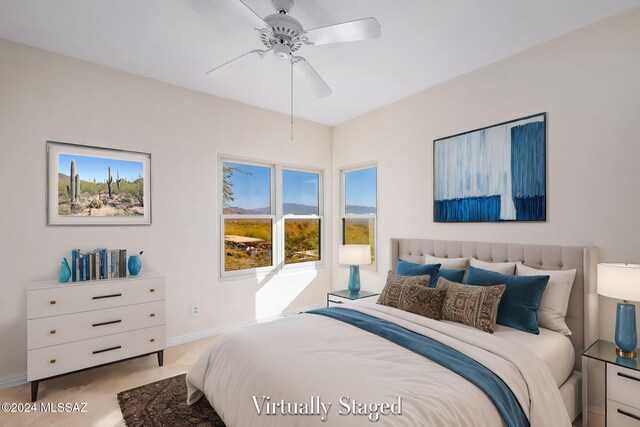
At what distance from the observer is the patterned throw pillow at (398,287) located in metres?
2.68

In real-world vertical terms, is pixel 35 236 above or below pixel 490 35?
below

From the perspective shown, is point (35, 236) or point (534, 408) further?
point (35, 236)

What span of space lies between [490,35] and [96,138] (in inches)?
136

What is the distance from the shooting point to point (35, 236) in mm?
2709

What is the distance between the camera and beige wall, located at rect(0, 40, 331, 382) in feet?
8.64

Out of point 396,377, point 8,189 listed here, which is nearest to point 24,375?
point 8,189

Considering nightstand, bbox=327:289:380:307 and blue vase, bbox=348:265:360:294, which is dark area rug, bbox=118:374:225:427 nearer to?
nightstand, bbox=327:289:380:307

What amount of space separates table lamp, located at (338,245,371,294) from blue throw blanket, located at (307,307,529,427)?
1.53m

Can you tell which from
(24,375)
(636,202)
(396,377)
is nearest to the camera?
(396,377)

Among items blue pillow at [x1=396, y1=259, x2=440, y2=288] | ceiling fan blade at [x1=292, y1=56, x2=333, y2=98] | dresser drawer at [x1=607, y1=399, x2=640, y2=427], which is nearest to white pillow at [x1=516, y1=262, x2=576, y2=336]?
dresser drawer at [x1=607, y1=399, x2=640, y2=427]

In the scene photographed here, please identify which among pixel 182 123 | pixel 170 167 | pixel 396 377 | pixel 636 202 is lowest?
pixel 396 377

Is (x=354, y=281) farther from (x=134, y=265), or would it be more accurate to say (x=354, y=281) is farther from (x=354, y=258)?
(x=134, y=265)

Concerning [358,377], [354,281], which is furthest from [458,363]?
[354,281]

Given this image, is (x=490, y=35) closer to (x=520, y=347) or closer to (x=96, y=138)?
(x=520, y=347)
